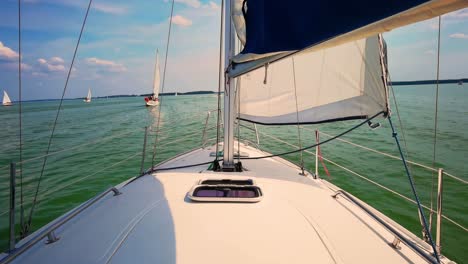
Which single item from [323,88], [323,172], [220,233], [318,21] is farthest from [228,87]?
[323,172]

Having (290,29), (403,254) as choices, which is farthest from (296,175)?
(290,29)

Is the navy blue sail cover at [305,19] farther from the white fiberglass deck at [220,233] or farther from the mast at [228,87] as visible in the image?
the white fiberglass deck at [220,233]

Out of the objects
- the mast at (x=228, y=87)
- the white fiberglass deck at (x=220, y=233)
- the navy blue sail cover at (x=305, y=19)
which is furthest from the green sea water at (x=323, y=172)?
the navy blue sail cover at (x=305, y=19)

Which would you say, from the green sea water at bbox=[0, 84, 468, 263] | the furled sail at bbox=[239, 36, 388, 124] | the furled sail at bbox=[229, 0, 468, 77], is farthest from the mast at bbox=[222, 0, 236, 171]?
the green sea water at bbox=[0, 84, 468, 263]

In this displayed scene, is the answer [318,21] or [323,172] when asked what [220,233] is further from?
[323,172]

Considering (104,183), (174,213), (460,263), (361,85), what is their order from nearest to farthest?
(174,213)
(361,85)
(460,263)
(104,183)

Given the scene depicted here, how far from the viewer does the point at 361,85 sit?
104 inches

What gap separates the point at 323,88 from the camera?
3146 millimetres

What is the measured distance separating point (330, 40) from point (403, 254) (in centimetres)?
137

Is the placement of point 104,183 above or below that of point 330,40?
below

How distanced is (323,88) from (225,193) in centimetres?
201

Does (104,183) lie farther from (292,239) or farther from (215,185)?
(292,239)

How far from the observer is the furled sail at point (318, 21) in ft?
3.13

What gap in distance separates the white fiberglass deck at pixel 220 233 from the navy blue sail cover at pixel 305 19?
3.86 ft
